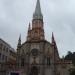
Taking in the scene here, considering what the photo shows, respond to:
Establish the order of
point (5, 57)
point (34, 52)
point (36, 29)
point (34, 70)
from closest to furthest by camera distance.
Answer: point (34, 70) < point (34, 52) < point (36, 29) < point (5, 57)

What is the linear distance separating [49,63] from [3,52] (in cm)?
1476

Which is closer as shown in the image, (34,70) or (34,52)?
(34,70)

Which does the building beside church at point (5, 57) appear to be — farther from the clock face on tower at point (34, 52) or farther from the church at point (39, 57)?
the clock face on tower at point (34, 52)

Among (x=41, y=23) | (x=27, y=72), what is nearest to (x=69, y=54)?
(x=41, y=23)

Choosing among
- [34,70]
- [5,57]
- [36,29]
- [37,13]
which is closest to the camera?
[34,70]

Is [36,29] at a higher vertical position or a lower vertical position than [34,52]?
higher

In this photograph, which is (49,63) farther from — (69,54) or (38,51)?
(69,54)

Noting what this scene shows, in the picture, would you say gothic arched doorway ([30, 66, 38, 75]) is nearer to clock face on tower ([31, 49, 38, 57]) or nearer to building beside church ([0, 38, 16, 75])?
clock face on tower ([31, 49, 38, 57])

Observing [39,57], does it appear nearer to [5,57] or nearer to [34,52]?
[34,52]

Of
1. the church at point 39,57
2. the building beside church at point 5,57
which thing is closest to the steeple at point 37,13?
the church at point 39,57

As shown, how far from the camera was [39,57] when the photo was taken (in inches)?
2184

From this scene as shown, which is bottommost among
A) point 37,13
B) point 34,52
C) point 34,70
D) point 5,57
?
point 34,70

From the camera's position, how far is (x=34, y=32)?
59.5m

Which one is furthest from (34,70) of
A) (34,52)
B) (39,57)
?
(34,52)
